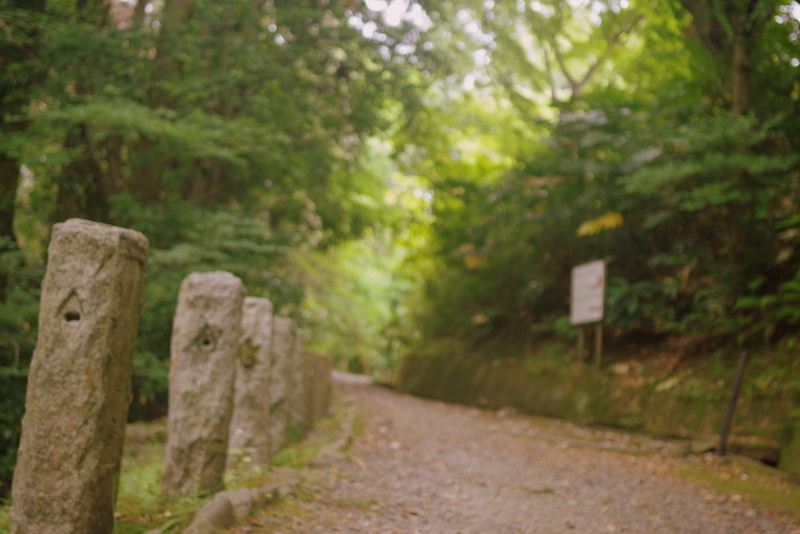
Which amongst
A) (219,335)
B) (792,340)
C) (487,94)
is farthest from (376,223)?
(219,335)

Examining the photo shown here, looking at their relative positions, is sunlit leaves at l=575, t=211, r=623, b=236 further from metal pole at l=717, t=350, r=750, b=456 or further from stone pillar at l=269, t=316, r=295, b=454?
stone pillar at l=269, t=316, r=295, b=454

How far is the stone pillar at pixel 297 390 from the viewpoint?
724 centimetres

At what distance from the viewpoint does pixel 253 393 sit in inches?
214

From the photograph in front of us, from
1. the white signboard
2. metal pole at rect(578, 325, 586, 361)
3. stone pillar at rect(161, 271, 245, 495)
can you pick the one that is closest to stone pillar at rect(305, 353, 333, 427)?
stone pillar at rect(161, 271, 245, 495)

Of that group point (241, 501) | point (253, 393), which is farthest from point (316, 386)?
point (241, 501)

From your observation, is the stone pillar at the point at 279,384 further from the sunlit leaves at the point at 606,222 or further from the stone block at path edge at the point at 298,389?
the sunlit leaves at the point at 606,222

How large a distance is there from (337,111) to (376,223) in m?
3.54

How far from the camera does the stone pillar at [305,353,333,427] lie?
827 cm

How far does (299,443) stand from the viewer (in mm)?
7141

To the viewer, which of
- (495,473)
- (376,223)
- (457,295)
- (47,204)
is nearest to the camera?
(495,473)

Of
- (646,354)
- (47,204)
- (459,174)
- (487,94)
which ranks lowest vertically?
(646,354)

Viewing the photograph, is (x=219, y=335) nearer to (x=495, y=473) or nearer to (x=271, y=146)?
(x=495, y=473)

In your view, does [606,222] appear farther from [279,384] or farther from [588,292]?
[279,384]

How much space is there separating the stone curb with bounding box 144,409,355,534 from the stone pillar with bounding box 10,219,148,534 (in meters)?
0.43
